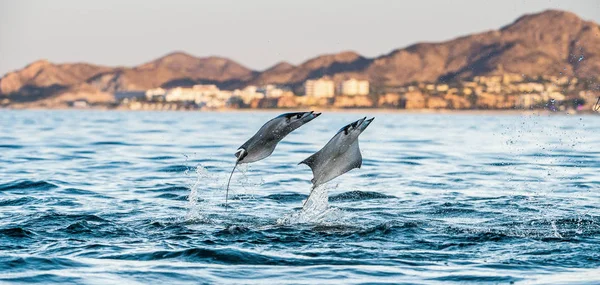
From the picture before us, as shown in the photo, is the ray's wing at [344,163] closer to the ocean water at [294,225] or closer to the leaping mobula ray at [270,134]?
the ocean water at [294,225]

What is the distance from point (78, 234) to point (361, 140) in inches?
1572

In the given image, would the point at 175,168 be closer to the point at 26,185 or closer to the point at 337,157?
the point at 26,185

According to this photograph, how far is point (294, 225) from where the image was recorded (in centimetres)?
1698

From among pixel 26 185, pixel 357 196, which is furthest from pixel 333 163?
pixel 26 185

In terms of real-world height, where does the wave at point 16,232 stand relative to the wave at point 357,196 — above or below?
above

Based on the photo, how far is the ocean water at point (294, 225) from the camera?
40.9 feet

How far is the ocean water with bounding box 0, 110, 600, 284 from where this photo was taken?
12.5 meters

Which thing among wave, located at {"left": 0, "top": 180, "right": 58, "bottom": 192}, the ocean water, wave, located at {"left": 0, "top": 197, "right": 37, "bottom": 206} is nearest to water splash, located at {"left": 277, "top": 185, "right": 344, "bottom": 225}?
the ocean water

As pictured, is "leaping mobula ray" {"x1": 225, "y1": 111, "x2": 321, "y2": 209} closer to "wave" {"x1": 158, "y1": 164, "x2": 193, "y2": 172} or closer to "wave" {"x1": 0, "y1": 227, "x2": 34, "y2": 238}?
"wave" {"x1": 0, "y1": 227, "x2": 34, "y2": 238}

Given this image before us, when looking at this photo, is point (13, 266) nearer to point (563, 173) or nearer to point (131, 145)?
point (563, 173)

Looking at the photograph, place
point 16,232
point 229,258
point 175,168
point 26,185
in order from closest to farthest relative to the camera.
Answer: point 229,258
point 16,232
point 26,185
point 175,168

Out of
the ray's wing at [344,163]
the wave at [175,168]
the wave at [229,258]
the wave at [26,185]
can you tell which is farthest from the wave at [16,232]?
the wave at [175,168]

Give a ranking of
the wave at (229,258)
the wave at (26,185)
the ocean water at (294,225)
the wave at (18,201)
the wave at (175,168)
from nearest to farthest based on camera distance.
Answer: the ocean water at (294,225) < the wave at (229,258) < the wave at (18,201) < the wave at (26,185) < the wave at (175,168)

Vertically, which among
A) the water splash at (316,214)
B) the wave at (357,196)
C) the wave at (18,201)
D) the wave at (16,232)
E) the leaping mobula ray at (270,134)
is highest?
the leaping mobula ray at (270,134)
